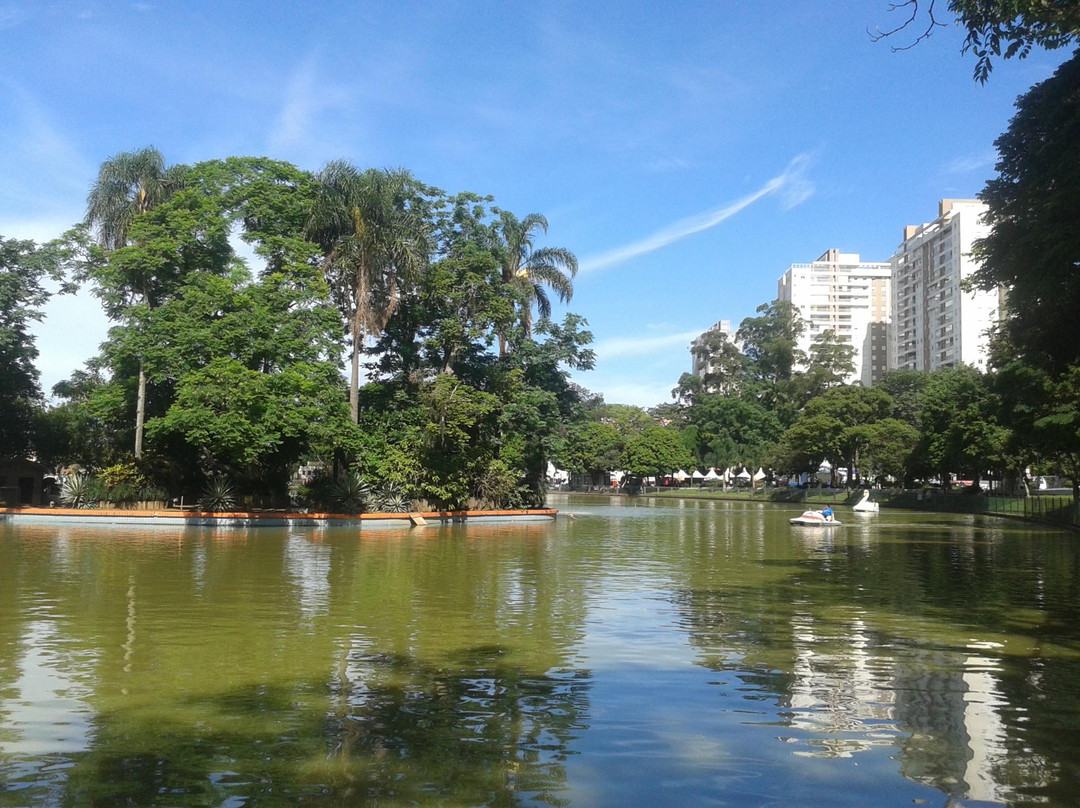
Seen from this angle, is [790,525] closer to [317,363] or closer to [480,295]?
[480,295]

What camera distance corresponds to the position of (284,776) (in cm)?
599

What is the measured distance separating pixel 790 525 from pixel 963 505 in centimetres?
2301

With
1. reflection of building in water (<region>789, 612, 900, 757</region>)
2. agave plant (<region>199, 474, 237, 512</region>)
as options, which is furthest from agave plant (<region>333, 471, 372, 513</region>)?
reflection of building in water (<region>789, 612, 900, 757</region>)

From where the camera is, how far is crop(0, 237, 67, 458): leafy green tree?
38.0 m

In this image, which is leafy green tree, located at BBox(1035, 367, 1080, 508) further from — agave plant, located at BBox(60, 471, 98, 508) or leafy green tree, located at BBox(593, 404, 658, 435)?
leafy green tree, located at BBox(593, 404, 658, 435)

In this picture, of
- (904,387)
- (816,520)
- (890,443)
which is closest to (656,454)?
(904,387)

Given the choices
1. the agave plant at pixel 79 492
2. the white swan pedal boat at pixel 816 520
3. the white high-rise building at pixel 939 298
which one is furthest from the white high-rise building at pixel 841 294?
the agave plant at pixel 79 492

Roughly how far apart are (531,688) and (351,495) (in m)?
27.9

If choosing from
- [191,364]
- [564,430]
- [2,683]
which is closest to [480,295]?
[564,430]

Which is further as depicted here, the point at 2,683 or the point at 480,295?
the point at 480,295

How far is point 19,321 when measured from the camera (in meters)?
38.9

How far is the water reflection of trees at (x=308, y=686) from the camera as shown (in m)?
5.90

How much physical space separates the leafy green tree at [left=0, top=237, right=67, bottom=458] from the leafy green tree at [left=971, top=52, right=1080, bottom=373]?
3543cm

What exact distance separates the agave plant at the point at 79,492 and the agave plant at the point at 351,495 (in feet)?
28.6
